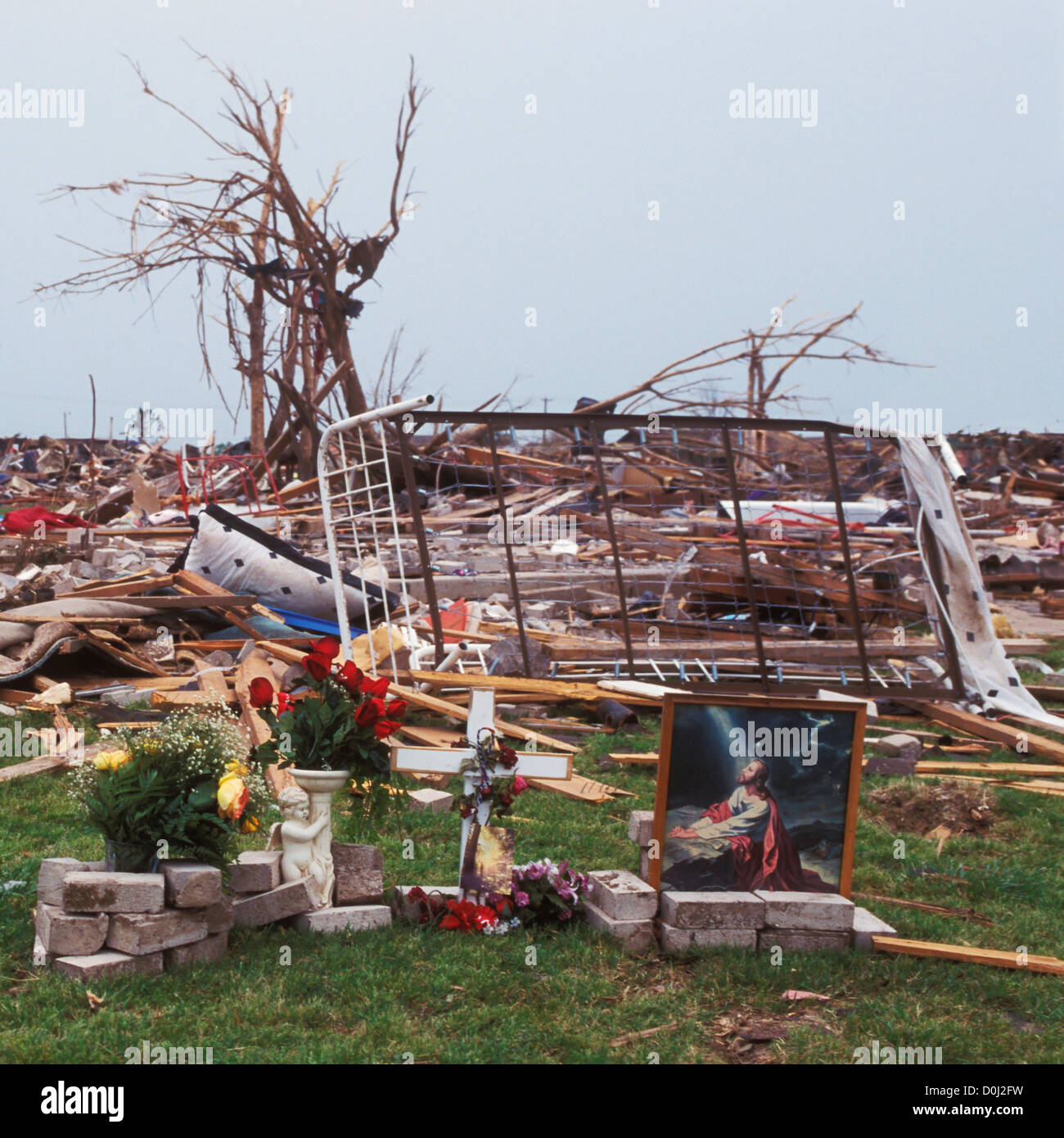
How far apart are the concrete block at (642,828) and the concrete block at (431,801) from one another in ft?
6.61

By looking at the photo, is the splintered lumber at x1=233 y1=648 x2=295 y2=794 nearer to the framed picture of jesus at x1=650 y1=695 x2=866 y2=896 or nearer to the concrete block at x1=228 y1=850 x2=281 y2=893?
the concrete block at x1=228 y1=850 x2=281 y2=893

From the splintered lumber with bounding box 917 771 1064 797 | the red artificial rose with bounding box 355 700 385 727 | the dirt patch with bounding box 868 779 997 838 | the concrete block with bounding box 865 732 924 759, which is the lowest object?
the splintered lumber with bounding box 917 771 1064 797

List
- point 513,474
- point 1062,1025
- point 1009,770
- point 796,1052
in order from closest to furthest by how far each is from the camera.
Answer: point 796,1052
point 1062,1025
point 1009,770
point 513,474

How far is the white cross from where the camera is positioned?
496 cm

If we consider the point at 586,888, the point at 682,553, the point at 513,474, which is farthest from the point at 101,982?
the point at 513,474

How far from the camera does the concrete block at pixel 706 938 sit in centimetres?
471

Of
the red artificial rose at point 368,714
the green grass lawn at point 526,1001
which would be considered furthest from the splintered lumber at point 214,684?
the red artificial rose at point 368,714

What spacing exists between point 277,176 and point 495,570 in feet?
32.2

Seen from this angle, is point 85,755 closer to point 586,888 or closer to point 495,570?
point 586,888

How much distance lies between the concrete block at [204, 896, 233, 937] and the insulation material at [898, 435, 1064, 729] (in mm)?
7263

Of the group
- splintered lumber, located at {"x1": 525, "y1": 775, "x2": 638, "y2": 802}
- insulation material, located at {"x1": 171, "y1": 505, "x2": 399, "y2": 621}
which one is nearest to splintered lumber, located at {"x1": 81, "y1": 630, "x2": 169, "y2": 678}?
insulation material, located at {"x1": 171, "y1": 505, "x2": 399, "y2": 621}
